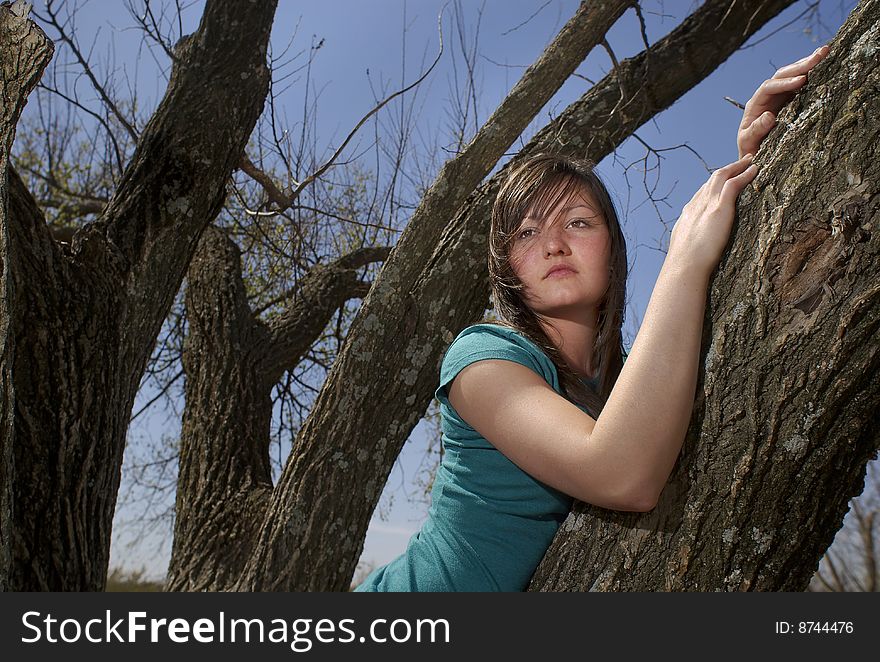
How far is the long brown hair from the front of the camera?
1640mm

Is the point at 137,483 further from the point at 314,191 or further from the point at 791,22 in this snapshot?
the point at 791,22

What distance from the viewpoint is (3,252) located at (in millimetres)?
2027

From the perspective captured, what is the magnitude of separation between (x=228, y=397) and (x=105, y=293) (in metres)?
1.53

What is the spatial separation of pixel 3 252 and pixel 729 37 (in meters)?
3.26

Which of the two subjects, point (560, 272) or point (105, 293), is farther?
point (105, 293)

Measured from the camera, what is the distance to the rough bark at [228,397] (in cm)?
368

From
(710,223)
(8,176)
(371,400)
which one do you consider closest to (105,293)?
(8,176)

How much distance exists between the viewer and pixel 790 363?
3.60ft

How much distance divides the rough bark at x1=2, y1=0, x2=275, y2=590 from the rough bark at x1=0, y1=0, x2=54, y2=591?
0.21 feet

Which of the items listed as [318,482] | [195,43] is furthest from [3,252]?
[195,43]

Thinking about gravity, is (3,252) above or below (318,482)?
above

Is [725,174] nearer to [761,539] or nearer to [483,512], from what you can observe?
[761,539]

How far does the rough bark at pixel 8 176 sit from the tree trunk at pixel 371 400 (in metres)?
1.13

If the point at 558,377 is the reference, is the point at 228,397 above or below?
above
